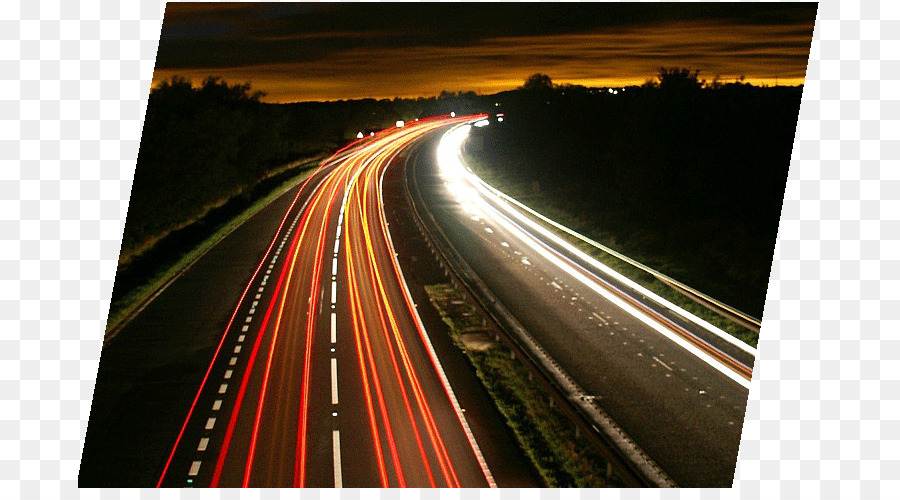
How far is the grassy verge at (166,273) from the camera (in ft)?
88.6

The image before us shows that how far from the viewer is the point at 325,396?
20453 mm

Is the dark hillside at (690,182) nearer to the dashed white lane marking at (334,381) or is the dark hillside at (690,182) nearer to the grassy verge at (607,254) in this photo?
the grassy verge at (607,254)

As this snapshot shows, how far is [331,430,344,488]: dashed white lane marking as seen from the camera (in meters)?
16.1

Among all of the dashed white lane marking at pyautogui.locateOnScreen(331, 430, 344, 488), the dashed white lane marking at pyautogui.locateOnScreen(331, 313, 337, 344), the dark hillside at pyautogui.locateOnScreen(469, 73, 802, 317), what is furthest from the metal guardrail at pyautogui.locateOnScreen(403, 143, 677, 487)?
the dark hillside at pyautogui.locateOnScreen(469, 73, 802, 317)

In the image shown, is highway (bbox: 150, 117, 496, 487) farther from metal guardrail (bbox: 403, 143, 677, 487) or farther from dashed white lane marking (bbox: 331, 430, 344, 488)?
metal guardrail (bbox: 403, 143, 677, 487)

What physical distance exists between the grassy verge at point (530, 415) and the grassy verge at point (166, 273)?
10.9 metres

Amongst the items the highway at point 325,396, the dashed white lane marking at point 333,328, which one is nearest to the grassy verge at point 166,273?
the highway at point 325,396

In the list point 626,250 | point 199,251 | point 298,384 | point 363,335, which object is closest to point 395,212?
point 199,251

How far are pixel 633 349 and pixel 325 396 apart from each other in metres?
9.31

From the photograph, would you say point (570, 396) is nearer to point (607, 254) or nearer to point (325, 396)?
point (325, 396)

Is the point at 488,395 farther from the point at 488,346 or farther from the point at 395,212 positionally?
the point at 395,212

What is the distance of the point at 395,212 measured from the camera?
2034 inches

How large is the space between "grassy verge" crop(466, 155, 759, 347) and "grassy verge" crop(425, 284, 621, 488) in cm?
678

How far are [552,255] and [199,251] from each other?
1736 centimetres
